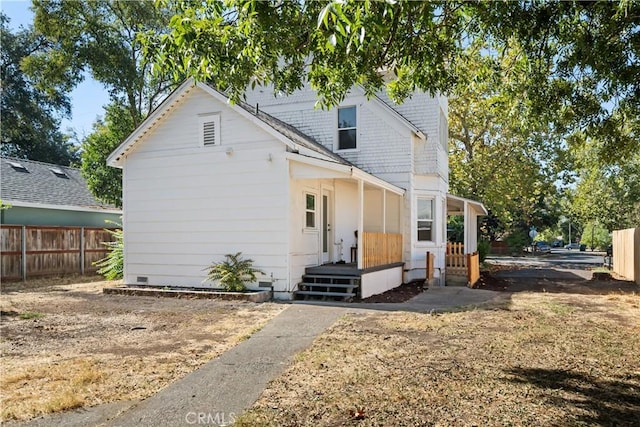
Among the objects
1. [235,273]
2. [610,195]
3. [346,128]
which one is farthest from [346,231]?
[610,195]

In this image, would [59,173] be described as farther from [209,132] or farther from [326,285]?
[326,285]

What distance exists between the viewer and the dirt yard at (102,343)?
4719 mm

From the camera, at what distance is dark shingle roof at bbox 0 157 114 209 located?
18.6m

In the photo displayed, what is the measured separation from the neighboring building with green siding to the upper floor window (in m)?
Result: 12.6

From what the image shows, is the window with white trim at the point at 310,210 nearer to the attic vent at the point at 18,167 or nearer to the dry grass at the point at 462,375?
the dry grass at the point at 462,375

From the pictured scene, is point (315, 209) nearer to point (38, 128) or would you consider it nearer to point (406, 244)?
point (406, 244)

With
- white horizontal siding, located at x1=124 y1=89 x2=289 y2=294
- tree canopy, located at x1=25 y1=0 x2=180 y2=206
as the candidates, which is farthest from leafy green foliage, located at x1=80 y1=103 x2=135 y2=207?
white horizontal siding, located at x1=124 y1=89 x2=289 y2=294

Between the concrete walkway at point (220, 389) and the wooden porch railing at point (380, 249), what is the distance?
384cm

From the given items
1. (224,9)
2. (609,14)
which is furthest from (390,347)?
(609,14)

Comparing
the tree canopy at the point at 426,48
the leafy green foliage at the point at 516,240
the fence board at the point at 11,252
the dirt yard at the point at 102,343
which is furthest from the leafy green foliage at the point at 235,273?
the leafy green foliage at the point at 516,240

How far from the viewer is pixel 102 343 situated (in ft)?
22.5

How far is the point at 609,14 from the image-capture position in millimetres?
6605
